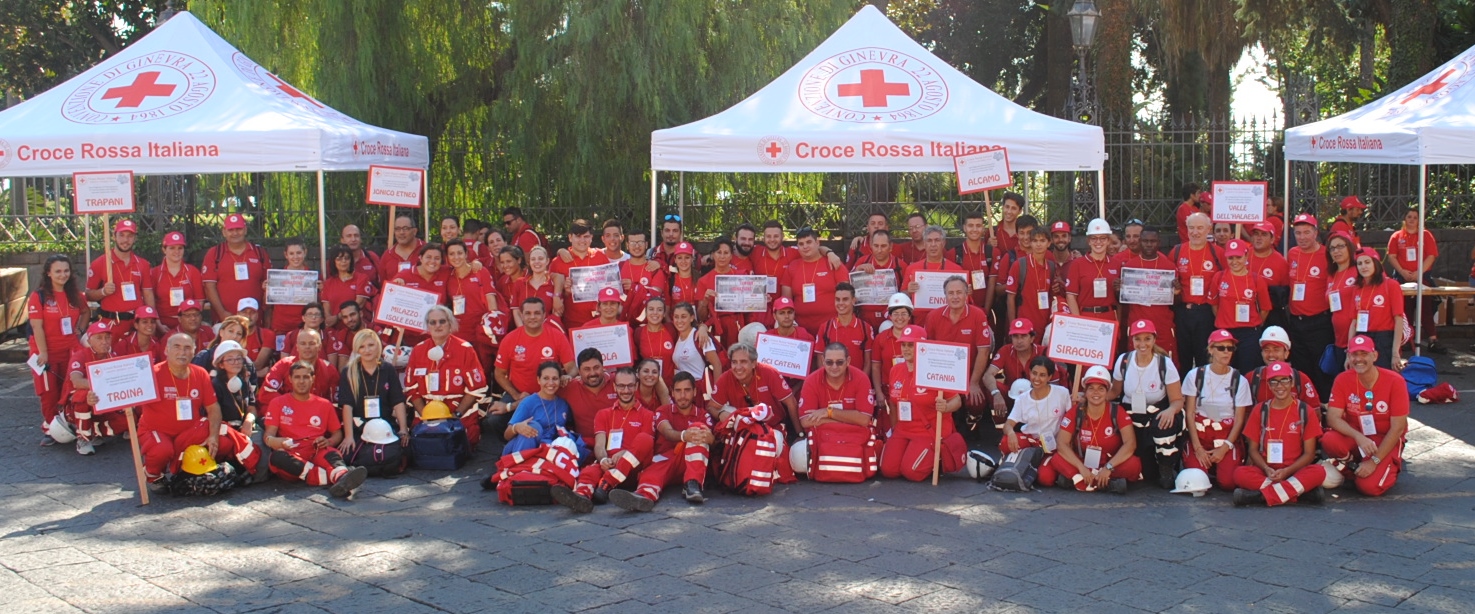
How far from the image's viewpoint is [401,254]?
11320mm

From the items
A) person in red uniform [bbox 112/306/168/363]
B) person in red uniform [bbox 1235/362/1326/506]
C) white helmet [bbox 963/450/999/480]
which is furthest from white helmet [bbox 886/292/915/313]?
person in red uniform [bbox 112/306/168/363]

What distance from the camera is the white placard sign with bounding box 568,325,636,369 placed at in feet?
31.5

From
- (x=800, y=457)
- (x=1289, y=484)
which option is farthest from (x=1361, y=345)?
(x=800, y=457)

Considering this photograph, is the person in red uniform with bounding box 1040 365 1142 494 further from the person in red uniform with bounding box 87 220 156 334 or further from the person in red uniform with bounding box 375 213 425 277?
the person in red uniform with bounding box 87 220 156 334

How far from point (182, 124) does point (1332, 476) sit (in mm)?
9411

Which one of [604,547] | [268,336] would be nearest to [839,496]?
[604,547]

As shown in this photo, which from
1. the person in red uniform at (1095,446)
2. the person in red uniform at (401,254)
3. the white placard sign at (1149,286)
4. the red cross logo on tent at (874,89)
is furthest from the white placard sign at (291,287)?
the white placard sign at (1149,286)

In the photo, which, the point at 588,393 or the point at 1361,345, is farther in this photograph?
the point at 588,393

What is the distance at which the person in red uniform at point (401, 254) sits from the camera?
11.2 metres

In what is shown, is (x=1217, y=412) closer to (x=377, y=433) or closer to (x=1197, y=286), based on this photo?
(x=1197, y=286)

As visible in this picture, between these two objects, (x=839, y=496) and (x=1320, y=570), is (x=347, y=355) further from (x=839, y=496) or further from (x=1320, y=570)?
(x=1320, y=570)

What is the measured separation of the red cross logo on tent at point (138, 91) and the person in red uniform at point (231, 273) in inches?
53.5

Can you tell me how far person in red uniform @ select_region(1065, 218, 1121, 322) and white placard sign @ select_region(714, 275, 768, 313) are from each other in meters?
2.48

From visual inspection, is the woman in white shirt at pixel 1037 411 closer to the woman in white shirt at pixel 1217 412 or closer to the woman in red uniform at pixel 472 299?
the woman in white shirt at pixel 1217 412
